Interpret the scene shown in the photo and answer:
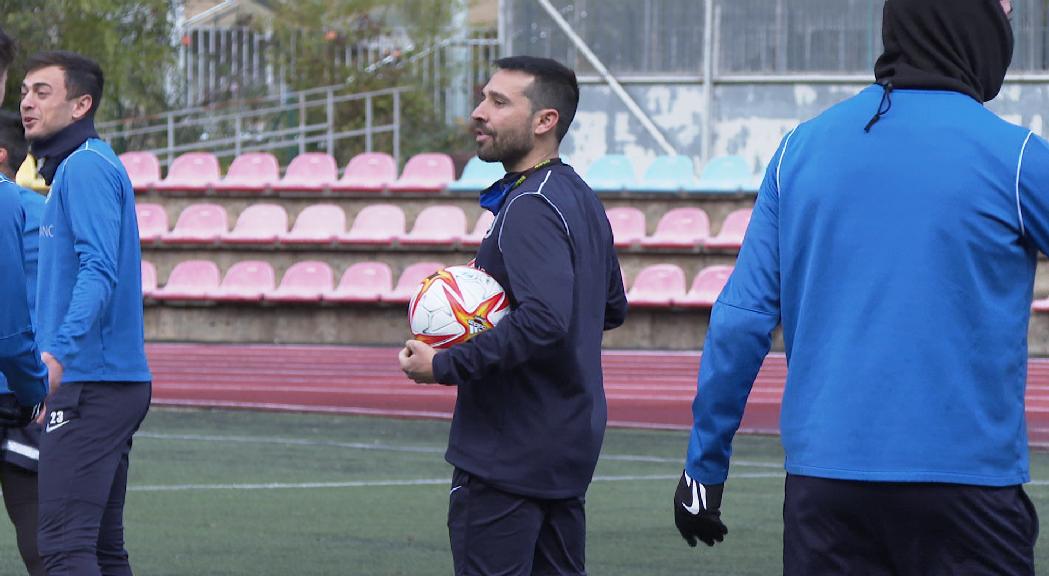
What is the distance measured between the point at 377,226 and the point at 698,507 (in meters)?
15.1

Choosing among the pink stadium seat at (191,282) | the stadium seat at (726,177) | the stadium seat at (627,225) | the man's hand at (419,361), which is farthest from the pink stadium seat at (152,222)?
the man's hand at (419,361)

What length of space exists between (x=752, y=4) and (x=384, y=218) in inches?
187

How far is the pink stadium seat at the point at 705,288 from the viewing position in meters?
16.2

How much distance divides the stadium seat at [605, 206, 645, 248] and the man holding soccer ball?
12.9 metres

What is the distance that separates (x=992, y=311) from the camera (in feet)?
10.1

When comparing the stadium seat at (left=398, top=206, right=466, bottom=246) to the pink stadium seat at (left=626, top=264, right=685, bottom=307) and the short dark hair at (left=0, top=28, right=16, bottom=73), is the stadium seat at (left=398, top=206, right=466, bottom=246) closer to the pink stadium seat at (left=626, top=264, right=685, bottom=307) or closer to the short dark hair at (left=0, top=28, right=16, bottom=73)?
the pink stadium seat at (left=626, top=264, right=685, bottom=307)

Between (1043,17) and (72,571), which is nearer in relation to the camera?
(72,571)

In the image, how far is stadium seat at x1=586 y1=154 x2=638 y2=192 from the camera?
59.1 feet

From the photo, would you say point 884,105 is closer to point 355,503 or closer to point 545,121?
point 545,121

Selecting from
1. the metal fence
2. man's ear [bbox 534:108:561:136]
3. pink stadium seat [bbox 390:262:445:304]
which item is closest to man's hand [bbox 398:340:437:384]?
man's ear [bbox 534:108:561:136]

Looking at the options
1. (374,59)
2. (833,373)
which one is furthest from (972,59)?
(374,59)

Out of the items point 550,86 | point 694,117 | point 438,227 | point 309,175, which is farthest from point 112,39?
point 550,86

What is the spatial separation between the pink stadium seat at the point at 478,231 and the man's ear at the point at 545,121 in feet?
40.6

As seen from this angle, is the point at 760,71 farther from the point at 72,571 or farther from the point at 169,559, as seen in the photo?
the point at 72,571
